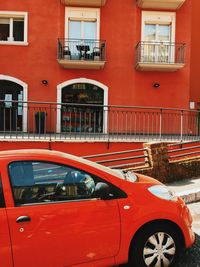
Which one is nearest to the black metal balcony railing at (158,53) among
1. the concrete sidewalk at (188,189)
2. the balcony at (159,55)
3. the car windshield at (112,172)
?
the balcony at (159,55)

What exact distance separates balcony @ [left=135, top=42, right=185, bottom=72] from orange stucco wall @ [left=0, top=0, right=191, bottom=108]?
1.42 feet

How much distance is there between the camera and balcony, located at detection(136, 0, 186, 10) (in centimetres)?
1711

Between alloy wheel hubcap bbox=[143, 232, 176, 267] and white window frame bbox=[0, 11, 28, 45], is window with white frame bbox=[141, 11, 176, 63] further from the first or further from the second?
alloy wheel hubcap bbox=[143, 232, 176, 267]

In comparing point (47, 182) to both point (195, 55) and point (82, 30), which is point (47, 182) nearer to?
point (82, 30)

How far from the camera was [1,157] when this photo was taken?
13.5 feet

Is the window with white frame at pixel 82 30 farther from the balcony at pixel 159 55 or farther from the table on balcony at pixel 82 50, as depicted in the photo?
the balcony at pixel 159 55

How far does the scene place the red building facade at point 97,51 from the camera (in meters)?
17.6

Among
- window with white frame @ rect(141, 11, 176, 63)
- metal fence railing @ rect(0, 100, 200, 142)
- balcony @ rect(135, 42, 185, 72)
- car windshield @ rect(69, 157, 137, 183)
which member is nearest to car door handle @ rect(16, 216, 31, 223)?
car windshield @ rect(69, 157, 137, 183)

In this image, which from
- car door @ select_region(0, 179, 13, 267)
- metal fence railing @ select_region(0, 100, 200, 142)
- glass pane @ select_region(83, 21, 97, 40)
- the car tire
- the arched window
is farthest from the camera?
glass pane @ select_region(83, 21, 97, 40)

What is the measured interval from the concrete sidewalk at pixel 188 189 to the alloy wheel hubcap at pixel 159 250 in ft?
11.1

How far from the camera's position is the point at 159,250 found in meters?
4.47

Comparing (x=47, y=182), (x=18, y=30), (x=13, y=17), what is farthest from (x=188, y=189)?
(x=13, y=17)

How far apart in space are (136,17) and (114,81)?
3.22m

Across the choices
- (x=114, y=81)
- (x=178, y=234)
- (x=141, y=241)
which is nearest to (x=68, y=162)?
(x=141, y=241)
